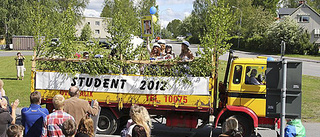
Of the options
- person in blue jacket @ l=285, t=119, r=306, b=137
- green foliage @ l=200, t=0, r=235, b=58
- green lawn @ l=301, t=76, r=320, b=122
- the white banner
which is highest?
green foliage @ l=200, t=0, r=235, b=58

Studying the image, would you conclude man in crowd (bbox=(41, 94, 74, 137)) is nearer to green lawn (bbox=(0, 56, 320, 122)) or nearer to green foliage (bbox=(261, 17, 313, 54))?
green lawn (bbox=(0, 56, 320, 122))

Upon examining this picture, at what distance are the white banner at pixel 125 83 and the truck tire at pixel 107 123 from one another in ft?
2.36

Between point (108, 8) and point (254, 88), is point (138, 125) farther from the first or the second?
point (108, 8)

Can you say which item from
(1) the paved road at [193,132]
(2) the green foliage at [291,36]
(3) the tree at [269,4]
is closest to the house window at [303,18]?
(2) the green foliage at [291,36]

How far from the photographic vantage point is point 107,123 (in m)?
10.1

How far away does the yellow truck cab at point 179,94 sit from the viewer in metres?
9.06

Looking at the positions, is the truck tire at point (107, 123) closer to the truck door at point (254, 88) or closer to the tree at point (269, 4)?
the truck door at point (254, 88)

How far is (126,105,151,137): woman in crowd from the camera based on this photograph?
5.07 metres

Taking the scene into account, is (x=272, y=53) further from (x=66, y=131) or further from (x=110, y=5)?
(x=66, y=131)

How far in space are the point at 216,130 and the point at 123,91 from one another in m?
3.39

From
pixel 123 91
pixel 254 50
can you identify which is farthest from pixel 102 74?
pixel 254 50

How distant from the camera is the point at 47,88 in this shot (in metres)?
10.1

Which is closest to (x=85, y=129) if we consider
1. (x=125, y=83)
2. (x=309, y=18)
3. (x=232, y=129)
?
(x=232, y=129)

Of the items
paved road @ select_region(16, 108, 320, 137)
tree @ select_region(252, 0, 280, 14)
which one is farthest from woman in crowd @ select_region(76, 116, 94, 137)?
tree @ select_region(252, 0, 280, 14)
